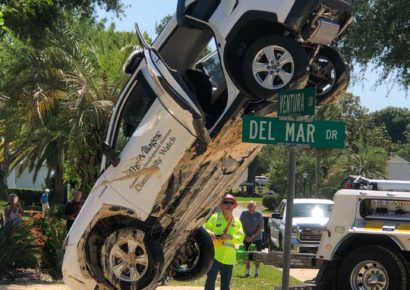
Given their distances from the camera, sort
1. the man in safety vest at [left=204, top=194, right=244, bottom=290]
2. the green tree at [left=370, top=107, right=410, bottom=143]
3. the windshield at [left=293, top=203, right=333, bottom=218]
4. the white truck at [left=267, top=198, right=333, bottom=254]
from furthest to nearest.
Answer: the green tree at [left=370, top=107, right=410, bottom=143]
the windshield at [left=293, top=203, right=333, bottom=218]
the white truck at [left=267, top=198, right=333, bottom=254]
the man in safety vest at [left=204, top=194, right=244, bottom=290]

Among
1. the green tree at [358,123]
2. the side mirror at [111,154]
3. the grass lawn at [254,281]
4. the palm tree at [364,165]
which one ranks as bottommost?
the grass lawn at [254,281]

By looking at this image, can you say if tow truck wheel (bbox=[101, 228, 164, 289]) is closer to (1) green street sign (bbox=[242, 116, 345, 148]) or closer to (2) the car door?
(2) the car door

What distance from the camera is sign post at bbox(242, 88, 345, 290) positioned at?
5.52 m

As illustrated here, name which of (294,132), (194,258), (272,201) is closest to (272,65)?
(294,132)

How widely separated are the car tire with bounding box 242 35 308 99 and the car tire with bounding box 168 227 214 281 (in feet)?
10.2

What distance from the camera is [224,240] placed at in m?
9.93

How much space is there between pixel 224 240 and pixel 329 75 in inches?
136

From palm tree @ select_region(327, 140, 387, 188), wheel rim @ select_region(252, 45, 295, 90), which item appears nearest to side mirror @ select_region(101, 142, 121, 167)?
wheel rim @ select_region(252, 45, 295, 90)

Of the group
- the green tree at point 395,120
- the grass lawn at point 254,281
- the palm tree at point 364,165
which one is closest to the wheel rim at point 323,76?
the grass lawn at point 254,281

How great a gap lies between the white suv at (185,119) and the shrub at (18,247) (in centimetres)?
507

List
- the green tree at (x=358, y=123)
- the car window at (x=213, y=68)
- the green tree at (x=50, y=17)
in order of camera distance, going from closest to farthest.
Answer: the car window at (x=213, y=68), the green tree at (x=50, y=17), the green tree at (x=358, y=123)

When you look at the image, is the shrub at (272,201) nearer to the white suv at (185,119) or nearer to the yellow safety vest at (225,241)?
the yellow safety vest at (225,241)

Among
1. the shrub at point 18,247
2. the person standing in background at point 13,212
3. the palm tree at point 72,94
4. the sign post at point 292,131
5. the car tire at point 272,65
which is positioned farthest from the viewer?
the palm tree at point 72,94

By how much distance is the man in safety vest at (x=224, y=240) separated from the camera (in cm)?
998
